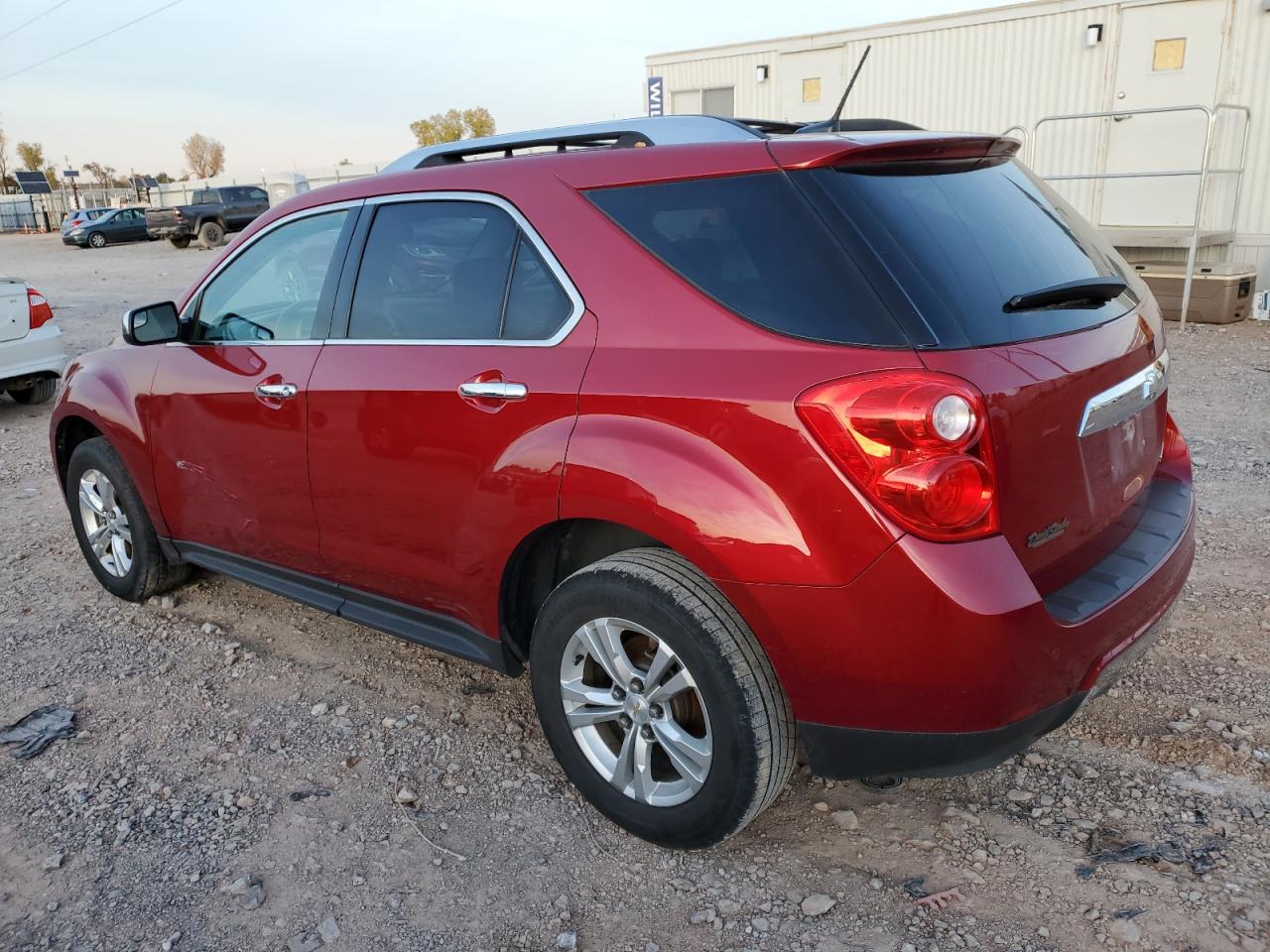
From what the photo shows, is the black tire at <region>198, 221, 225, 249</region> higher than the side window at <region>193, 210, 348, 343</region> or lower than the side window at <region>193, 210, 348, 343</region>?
lower

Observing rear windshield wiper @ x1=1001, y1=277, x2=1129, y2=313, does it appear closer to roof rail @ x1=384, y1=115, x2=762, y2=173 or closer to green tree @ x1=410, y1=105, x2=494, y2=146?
roof rail @ x1=384, y1=115, x2=762, y2=173

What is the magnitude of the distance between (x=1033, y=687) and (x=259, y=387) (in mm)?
2615

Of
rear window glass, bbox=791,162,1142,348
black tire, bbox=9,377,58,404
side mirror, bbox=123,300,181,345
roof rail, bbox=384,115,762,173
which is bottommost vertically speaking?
black tire, bbox=9,377,58,404

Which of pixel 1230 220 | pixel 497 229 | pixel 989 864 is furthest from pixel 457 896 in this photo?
pixel 1230 220

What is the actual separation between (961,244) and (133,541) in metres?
3.61

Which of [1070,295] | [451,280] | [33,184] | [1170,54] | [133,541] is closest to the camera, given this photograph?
[1070,295]

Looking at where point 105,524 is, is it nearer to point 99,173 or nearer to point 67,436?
point 67,436

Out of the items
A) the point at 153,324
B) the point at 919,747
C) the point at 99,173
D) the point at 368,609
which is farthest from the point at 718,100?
the point at 99,173

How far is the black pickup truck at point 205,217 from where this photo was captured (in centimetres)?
2867

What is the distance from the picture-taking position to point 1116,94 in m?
12.2

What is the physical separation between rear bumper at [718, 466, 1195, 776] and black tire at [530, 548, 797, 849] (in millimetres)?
63

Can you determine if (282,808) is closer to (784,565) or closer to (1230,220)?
(784,565)

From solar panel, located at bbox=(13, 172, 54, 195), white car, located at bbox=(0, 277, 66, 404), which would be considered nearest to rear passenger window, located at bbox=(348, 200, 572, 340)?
white car, located at bbox=(0, 277, 66, 404)

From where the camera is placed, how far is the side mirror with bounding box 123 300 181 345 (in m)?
3.81
